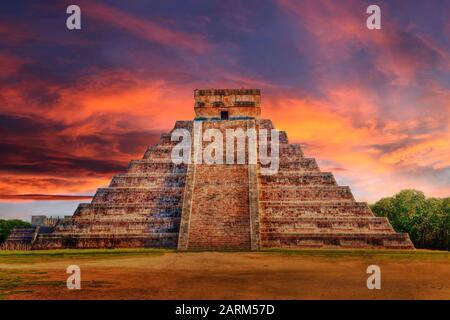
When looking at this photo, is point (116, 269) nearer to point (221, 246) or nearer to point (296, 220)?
point (221, 246)

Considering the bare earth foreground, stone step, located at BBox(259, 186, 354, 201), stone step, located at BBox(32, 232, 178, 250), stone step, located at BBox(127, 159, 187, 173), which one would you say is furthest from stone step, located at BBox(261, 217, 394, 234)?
stone step, located at BBox(127, 159, 187, 173)

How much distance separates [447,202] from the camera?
40.1m

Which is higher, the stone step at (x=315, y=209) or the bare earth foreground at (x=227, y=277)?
the stone step at (x=315, y=209)

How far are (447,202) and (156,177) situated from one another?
26677 millimetres

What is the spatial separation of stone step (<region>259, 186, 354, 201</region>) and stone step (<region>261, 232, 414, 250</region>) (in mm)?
3452

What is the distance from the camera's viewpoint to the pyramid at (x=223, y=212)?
79.9 feet

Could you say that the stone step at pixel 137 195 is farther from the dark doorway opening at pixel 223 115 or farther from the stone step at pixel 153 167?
the dark doorway opening at pixel 223 115

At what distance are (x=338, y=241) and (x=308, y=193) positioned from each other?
4.27 metres

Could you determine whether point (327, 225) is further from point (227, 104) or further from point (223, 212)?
point (227, 104)

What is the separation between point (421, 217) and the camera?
131 ft

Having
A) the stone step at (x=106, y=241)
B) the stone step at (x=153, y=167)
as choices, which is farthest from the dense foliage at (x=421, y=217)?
the stone step at (x=106, y=241)

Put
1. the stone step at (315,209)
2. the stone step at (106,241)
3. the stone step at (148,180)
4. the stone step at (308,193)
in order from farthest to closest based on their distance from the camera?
the stone step at (148,180)
the stone step at (308,193)
the stone step at (315,209)
the stone step at (106,241)

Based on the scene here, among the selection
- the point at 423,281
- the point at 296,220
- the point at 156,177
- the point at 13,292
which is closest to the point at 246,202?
the point at 296,220

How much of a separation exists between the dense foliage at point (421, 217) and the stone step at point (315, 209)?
14.6 meters
